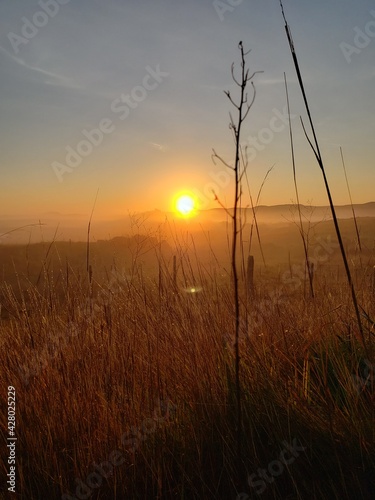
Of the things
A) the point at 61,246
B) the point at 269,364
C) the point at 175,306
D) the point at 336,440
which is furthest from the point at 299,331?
the point at 61,246

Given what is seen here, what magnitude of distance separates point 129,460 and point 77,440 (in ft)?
0.87

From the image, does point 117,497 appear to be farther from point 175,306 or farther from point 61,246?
point 61,246

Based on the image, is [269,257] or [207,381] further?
[269,257]

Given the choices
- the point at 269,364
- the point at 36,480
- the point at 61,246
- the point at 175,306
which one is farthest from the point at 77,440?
the point at 61,246

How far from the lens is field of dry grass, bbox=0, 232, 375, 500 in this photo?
1.83 m

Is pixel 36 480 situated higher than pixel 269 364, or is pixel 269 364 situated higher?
pixel 269 364

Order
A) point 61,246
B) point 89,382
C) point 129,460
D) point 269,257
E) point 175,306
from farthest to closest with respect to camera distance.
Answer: point 269,257, point 61,246, point 175,306, point 89,382, point 129,460

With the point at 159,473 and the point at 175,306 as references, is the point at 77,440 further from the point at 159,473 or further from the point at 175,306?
the point at 175,306

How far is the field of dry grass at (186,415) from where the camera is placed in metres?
1.83

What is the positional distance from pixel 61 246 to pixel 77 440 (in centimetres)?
4080

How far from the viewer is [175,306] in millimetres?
3189

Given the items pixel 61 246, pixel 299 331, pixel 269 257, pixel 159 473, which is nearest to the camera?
pixel 159 473

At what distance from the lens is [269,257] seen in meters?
53.1

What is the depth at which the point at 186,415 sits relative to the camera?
85.6 inches
